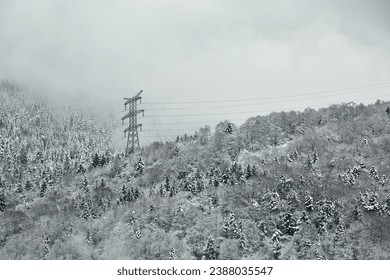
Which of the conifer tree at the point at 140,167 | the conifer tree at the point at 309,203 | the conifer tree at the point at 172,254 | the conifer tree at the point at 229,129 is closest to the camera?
the conifer tree at the point at 172,254

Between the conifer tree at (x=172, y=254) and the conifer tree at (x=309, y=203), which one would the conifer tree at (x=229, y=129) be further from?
the conifer tree at (x=172, y=254)

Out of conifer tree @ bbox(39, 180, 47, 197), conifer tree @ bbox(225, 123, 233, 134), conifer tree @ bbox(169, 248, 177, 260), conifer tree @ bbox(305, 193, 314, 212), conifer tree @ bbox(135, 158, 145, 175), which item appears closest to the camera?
conifer tree @ bbox(169, 248, 177, 260)

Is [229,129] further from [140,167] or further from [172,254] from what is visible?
[172,254]

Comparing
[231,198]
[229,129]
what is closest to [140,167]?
[229,129]

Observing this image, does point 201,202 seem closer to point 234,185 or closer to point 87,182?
point 234,185

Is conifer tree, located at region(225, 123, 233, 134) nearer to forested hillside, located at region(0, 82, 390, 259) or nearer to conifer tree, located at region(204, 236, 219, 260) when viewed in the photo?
forested hillside, located at region(0, 82, 390, 259)

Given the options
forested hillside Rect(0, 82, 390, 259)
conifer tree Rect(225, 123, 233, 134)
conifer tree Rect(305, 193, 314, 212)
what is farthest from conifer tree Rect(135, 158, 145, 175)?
conifer tree Rect(305, 193, 314, 212)

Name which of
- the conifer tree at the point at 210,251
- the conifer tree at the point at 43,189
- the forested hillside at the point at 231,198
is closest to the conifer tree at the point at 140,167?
the forested hillside at the point at 231,198

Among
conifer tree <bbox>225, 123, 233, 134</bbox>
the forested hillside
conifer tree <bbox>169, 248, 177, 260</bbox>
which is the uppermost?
conifer tree <bbox>225, 123, 233, 134</bbox>
